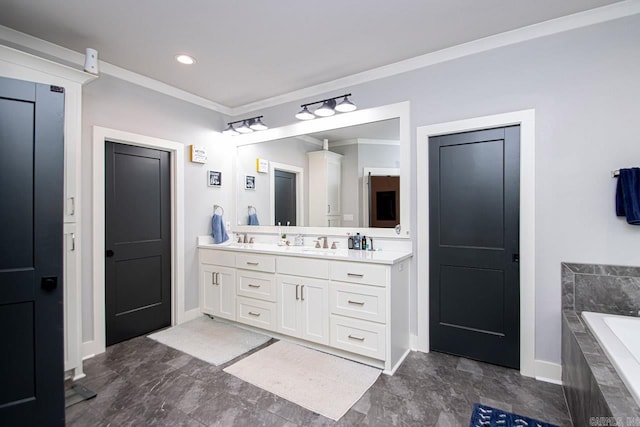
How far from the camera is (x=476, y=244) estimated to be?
261 cm

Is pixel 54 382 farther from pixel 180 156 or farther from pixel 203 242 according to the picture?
pixel 180 156

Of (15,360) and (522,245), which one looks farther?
(522,245)

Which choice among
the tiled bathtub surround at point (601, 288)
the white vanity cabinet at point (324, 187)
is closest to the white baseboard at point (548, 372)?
the tiled bathtub surround at point (601, 288)

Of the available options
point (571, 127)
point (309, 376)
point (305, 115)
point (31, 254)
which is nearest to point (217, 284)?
point (309, 376)

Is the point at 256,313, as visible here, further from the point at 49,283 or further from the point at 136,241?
the point at 49,283

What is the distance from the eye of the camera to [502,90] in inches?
96.5

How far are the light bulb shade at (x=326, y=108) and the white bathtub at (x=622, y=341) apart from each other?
2586 millimetres

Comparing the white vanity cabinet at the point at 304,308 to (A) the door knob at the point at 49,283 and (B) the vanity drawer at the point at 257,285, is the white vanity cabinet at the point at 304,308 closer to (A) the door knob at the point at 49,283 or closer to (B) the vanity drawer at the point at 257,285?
(B) the vanity drawer at the point at 257,285

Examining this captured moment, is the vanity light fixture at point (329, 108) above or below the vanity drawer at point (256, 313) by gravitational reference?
above

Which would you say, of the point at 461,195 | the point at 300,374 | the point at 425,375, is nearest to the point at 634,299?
the point at 461,195

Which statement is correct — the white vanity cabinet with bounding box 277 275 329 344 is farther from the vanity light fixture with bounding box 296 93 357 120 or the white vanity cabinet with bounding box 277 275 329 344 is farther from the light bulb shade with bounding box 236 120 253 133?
the light bulb shade with bounding box 236 120 253 133

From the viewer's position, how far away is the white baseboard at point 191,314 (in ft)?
11.6

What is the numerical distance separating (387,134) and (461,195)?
891 mm

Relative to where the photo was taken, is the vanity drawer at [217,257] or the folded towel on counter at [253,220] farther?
the folded towel on counter at [253,220]
